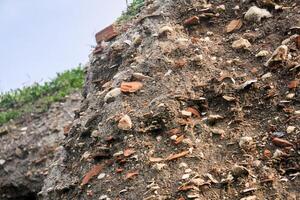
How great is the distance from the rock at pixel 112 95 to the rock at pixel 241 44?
3.45ft

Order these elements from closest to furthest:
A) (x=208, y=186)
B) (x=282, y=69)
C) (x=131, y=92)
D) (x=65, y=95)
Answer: (x=208, y=186), (x=282, y=69), (x=131, y=92), (x=65, y=95)

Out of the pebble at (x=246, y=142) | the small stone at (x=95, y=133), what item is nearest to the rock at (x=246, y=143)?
the pebble at (x=246, y=142)

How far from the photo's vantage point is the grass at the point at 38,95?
12352 millimetres

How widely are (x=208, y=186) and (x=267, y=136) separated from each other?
0.58m

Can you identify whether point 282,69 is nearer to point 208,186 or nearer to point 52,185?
point 208,186

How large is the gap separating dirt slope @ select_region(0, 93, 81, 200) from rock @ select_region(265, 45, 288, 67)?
223 inches

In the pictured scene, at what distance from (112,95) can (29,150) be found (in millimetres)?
5668

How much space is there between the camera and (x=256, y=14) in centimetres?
561

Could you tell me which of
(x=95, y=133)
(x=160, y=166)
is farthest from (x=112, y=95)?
(x=160, y=166)

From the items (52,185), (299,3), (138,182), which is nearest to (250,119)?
(138,182)

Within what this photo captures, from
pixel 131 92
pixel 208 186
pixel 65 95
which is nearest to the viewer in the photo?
pixel 208 186

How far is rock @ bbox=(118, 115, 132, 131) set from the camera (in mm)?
5062

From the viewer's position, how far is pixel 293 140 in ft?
14.5

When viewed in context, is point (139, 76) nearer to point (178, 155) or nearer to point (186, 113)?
point (186, 113)
